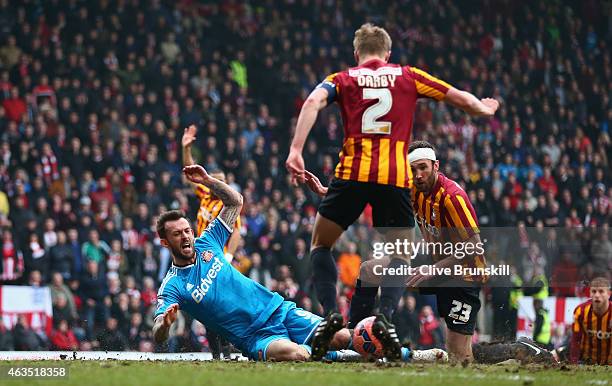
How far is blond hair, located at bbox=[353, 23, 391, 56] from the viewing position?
331 inches

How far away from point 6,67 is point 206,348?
7.34 meters

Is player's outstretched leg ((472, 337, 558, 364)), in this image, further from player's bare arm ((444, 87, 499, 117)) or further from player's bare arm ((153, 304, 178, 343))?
player's bare arm ((153, 304, 178, 343))

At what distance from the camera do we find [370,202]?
8453 millimetres

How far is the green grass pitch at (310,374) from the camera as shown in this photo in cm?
734

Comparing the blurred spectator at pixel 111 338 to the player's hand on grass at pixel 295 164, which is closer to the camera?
the player's hand on grass at pixel 295 164

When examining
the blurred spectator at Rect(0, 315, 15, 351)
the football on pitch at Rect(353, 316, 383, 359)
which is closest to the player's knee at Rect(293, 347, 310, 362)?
the football on pitch at Rect(353, 316, 383, 359)

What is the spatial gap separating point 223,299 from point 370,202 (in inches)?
68.5

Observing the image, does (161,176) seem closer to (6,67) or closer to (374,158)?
(6,67)

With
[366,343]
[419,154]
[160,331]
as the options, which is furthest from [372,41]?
[160,331]

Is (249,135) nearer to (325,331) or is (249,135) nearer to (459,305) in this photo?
(459,305)

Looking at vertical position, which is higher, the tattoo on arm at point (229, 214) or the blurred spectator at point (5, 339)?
the tattoo on arm at point (229, 214)

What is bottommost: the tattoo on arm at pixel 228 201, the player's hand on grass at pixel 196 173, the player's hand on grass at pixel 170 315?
the player's hand on grass at pixel 170 315

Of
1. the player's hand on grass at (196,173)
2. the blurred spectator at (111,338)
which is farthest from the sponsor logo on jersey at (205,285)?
the blurred spectator at (111,338)

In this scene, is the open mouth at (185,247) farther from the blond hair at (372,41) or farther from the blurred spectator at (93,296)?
the blurred spectator at (93,296)
